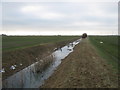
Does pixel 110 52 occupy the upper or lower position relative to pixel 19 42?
lower

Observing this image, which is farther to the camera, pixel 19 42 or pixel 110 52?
pixel 19 42

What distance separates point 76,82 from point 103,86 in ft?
6.63

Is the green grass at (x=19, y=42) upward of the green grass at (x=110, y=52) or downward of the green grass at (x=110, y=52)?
upward

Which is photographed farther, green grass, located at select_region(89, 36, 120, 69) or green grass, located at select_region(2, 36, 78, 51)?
green grass, located at select_region(2, 36, 78, 51)

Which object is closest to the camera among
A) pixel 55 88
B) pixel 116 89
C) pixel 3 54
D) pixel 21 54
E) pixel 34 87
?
pixel 116 89

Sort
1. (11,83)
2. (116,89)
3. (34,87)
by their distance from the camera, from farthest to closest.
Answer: (11,83) → (34,87) → (116,89)

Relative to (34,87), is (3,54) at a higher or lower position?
higher

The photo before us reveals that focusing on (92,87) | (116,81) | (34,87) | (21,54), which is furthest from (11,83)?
(21,54)

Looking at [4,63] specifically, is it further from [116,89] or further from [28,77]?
[116,89]

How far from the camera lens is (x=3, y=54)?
24375 mm

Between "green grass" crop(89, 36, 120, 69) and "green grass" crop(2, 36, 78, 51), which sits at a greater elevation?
"green grass" crop(2, 36, 78, 51)

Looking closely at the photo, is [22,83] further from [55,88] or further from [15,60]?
[15,60]

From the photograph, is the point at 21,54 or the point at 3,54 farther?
the point at 21,54

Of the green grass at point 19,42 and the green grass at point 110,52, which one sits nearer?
the green grass at point 110,52
